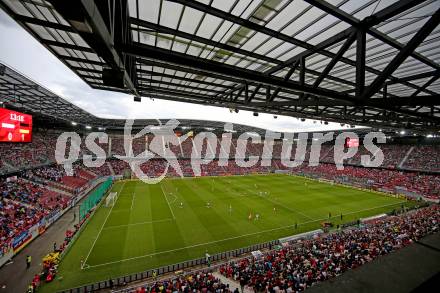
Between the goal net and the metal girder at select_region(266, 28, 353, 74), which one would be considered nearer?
the metal girder at select_region(266, 28, 353, 74)

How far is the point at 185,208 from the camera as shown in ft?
102

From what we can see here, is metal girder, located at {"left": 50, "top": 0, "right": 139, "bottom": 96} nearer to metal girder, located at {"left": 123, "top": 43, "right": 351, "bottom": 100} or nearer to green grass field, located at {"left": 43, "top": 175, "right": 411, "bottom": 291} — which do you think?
metal girder, located at {"left": 123, "top": 43, "right": 351, "bottom": 100}

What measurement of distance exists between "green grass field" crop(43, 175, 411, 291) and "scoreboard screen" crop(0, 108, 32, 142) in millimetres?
10549

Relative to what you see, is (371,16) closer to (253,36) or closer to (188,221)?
(253,36)

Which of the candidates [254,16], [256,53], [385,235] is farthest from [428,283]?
[385,235]

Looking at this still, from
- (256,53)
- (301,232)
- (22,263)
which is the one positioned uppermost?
(256,53)

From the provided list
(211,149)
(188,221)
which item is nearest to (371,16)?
(188,221)

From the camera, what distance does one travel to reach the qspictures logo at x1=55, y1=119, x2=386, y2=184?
55.7m

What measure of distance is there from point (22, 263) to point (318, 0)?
2499 cm

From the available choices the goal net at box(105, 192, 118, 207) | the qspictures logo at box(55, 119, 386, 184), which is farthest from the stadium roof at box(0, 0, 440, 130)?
the qspictures logo at box(55, 119, 386, 184)

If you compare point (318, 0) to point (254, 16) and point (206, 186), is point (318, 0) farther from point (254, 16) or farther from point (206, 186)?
point (206, 186)

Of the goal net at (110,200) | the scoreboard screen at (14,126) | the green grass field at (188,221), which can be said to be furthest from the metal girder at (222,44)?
the goal net at (110,200)

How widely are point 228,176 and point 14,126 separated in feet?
154

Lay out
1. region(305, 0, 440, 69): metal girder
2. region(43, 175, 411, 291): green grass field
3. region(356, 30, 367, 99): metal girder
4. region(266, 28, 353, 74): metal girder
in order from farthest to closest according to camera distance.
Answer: region(43, 175, 411, 291): green grass field
region(266, 28, 353, 74): metal girder
region(356, 30, 367, 99): metal girder
region(305, 0, 440, 69): metal girder
